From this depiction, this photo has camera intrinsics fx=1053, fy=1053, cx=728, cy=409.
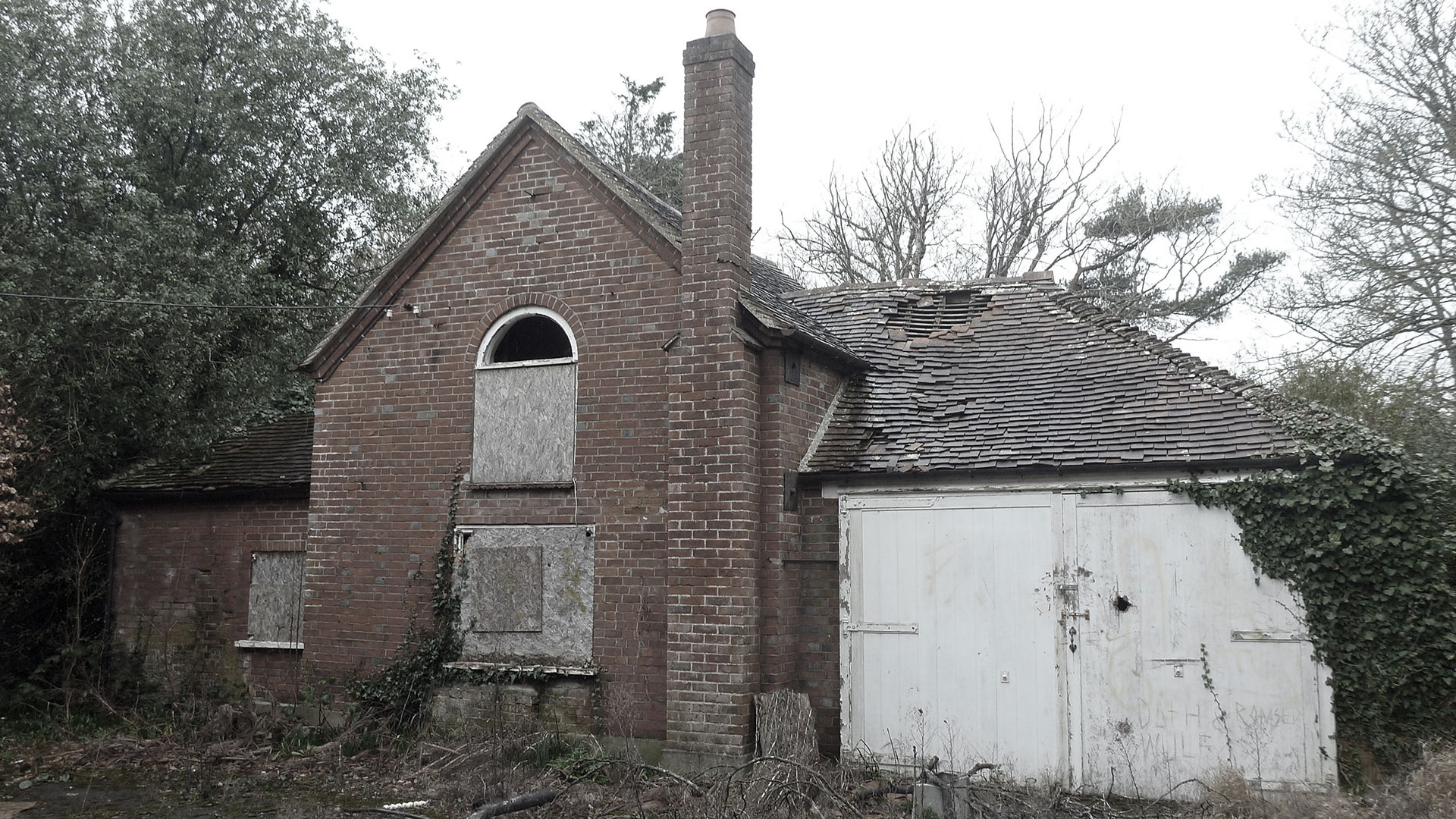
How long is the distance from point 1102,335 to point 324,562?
937 centimetres

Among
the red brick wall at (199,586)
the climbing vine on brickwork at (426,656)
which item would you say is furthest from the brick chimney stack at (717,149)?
the red brick wall at (199,586)

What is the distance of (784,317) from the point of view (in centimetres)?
1137

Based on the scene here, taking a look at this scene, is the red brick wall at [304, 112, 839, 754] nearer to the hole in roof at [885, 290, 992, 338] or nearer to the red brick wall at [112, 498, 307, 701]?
the red brick wall at [112, 498, 307, 701]

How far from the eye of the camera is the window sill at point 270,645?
13172mm

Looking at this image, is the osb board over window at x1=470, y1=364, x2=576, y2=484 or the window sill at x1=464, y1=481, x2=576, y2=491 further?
the osb board over window at x1=470, y1=364, x2=576, y2=484

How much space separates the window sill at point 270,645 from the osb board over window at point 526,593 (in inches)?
124

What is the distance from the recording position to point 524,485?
11.3m

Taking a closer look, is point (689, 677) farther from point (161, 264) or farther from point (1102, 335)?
point (161, 264)

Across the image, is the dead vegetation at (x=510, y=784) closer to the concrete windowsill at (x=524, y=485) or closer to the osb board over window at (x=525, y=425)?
the concrete windowsill at (x=524, y=485)

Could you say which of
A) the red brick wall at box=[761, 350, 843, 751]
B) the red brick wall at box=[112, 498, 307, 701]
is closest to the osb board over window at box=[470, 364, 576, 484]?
the red brick wall at box=[761, 350, 843, 751]

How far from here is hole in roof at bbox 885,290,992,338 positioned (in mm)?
13141

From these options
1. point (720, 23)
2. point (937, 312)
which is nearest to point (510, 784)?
point (937, 312)

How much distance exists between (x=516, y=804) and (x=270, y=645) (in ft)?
24.1

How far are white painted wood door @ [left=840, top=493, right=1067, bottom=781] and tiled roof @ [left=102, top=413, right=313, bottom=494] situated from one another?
24.5 feet
